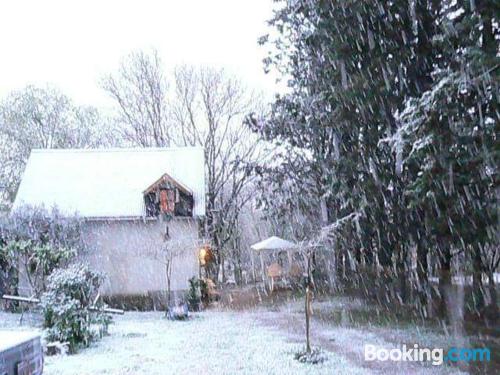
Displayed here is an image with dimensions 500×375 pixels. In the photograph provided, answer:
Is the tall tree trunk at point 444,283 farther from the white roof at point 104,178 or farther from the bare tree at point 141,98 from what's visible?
the bare tree at point 141,98

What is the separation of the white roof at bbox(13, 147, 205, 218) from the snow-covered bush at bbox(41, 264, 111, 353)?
7.20m

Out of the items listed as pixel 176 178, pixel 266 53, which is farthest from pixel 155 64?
pixel 266 53

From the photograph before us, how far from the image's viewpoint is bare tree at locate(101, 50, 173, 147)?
100 ft

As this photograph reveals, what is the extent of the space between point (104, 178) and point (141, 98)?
11.4 m

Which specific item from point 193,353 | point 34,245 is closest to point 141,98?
point 34,245

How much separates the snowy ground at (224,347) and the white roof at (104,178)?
4870mm

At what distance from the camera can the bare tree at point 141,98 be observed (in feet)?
100

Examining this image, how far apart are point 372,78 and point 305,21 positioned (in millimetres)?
3414

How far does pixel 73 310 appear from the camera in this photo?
33.3ft

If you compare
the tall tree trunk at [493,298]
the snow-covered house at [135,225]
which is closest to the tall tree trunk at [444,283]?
the tall tree trunk at [493,298]

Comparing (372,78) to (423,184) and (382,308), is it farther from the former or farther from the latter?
(382,308)

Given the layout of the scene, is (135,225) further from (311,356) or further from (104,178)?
(311,356)

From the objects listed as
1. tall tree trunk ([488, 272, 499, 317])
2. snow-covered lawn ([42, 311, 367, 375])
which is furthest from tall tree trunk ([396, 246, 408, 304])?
snow-covered lawn ([42, 311, 367, 375])

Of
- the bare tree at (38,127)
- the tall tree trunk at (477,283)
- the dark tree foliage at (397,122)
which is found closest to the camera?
the dark tree foliage at (397,122)
